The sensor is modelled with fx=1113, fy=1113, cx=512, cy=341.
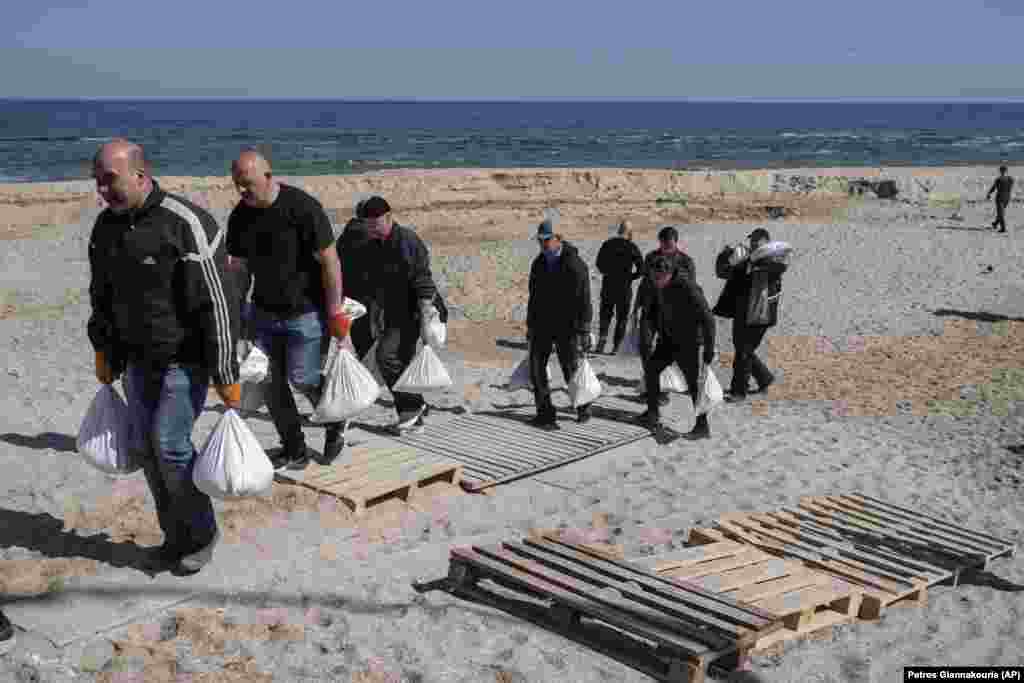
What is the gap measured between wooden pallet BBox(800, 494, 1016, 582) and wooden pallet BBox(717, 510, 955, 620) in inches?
4.6

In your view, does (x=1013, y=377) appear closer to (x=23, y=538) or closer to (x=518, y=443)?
(x=518, y=443)

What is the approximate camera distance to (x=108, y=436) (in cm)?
518

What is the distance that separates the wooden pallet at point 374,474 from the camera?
652 centimetres

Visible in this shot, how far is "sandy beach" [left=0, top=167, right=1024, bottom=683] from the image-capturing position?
189 inches

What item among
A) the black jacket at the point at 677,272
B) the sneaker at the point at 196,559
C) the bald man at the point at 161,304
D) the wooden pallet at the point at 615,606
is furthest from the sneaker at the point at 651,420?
the bald man at the point at 161,304

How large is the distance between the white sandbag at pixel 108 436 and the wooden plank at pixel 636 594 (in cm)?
196

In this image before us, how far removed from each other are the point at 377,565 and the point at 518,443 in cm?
271

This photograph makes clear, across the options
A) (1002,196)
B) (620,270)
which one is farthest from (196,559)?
(1002,196)

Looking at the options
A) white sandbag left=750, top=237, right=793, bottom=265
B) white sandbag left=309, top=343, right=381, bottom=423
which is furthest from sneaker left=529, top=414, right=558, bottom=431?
white sandbag left=309, top=343, right=381, bottom=423

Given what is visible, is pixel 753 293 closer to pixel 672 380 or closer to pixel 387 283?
pixel 672 380

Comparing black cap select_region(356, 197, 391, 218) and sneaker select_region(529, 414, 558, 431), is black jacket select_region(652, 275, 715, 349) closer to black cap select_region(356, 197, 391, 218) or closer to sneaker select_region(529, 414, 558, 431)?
sneaker select_region(529, 414, 558, 431)

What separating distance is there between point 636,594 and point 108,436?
257 centimetres

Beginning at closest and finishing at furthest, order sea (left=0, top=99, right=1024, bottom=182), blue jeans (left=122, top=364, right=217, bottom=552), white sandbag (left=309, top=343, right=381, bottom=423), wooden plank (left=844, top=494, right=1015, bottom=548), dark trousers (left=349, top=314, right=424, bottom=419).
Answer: blue jeans (left=122, top=364, right=217, bottom=552)
white sandbag (left=309, top=343, right=381, bottom=423)
wooden plank (left=844, top=494, right=1015, bottom=548)
dark trousers (left=349, top=314, right=424, bottom=419)
sea (left=0, top=99, right=1024, bottom=182)

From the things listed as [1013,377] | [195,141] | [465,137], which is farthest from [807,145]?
[1013,377]
